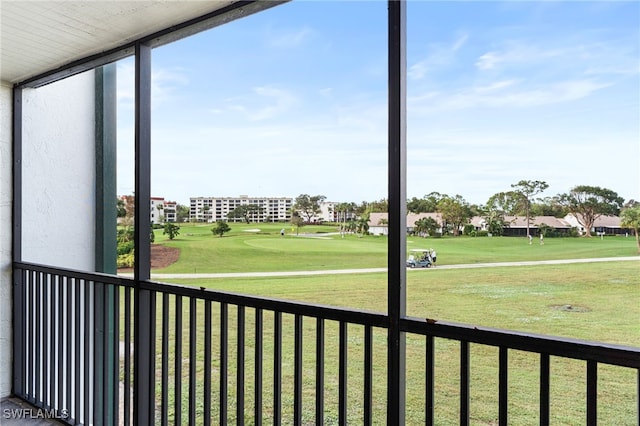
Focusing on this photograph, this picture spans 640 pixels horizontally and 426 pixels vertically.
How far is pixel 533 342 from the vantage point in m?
1.39

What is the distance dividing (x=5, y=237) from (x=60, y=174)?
1.83 feet

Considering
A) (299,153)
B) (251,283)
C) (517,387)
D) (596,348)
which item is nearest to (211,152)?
(299,153)

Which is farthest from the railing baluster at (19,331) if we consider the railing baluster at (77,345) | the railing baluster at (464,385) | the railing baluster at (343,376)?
the railing baluster at (464,385)

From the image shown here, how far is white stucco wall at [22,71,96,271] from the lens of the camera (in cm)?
347

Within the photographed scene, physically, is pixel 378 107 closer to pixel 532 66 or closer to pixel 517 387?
pixel 532 66

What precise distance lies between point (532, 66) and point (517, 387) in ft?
6.10

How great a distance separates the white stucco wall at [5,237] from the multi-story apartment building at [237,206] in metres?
1.50

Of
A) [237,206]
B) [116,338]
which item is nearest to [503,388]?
[116,338]

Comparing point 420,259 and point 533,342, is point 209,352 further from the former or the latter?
point 420,259

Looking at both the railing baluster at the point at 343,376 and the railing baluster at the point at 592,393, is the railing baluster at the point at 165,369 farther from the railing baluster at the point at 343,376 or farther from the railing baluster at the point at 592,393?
the railing baluster at the point at 592,393

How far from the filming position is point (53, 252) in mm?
3559

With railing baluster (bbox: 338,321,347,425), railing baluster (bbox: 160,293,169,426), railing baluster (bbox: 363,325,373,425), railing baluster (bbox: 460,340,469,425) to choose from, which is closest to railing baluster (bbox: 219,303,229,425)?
railing baluster (bbox: 160,293,169,426)

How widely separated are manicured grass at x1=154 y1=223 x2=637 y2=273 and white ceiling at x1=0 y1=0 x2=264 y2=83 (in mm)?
1908

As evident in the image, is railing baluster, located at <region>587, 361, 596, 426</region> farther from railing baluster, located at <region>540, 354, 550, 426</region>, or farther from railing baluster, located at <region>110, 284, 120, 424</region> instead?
railing baluster, located at <region>110, 284, 120, 424</region>
